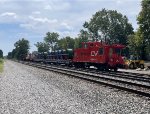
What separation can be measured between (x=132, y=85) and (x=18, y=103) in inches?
325

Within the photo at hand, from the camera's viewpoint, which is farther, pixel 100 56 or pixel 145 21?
pixel 145 21

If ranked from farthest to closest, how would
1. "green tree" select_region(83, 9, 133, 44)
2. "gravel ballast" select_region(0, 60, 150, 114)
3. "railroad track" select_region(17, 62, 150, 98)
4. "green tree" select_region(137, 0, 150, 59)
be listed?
"green tree" select_region(83, 9, 133, 44) → "green tree" select_region(137, 0, 150, 59) → "railroad track" select_region(17, 62, 150, 98) → "gravel ballast" select_region(0, 60, 150, 114)

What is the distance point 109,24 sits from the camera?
127062 millimetres

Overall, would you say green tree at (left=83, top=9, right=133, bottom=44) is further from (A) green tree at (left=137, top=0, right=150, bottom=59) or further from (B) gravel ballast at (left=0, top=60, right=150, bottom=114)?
(B) gravel ballast at (left=0, top=60, right=150, bottom=114)

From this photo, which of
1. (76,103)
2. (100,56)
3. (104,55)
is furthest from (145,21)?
(76,103)

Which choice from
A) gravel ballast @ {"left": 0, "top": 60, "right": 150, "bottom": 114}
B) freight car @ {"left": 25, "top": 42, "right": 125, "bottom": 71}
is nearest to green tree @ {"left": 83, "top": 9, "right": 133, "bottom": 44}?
freight car @ {"left": 25, "top": 42, "right": 125, "bottom": 71}

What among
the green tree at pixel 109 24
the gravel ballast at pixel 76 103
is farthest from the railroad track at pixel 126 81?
the green tree at pixel 109 24

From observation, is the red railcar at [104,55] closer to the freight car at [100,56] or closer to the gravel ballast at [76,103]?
the freight car at [100,56]

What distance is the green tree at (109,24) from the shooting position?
124769mm

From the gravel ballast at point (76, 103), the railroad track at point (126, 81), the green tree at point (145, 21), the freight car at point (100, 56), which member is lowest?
the gravel ballast at point (76, 103)

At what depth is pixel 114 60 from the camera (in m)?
36.8

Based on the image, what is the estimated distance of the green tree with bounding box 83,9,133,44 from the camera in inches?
4912

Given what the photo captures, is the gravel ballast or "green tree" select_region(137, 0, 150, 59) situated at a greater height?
"green tree" select_region(137, 0, 150, 59)

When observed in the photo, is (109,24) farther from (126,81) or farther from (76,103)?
(76,103)
